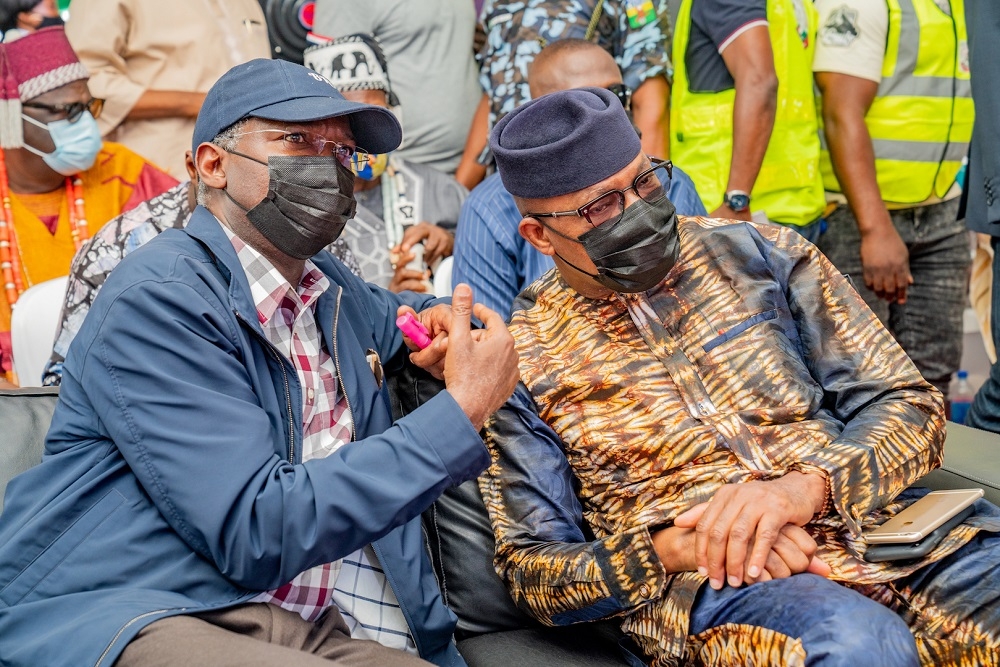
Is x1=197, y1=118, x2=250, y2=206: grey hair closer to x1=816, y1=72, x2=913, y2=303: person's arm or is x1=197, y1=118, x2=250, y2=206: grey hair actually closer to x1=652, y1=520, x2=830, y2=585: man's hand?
x1=652, y1=520, x2=830, y2=585: man's hand

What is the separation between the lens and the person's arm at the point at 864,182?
388 centimetres

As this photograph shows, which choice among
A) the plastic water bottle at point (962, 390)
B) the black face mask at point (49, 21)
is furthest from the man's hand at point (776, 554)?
the plastic water bottle at point (962, 390)

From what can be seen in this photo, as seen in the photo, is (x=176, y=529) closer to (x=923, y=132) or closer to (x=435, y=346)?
(x=435, y=346)

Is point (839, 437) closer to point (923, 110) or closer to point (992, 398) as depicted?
point (992, 398)

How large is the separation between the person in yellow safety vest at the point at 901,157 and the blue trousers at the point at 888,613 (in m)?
2.06

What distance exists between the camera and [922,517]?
78.0 inches

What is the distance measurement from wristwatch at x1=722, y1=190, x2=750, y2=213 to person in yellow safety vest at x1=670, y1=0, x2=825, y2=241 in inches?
2.0

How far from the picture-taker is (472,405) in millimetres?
1839

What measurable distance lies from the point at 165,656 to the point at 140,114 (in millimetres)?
3210

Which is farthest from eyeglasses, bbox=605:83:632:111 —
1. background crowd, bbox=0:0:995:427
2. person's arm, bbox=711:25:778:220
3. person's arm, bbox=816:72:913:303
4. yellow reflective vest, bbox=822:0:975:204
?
yellow reflective vest, bbox=822:0:975:204

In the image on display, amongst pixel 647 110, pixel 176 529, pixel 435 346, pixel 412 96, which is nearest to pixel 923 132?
pixel 647 110

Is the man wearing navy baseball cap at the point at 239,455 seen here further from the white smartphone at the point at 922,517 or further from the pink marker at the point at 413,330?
the white smartphone at the point at 922,517

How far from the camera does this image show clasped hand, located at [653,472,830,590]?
184 centimetres

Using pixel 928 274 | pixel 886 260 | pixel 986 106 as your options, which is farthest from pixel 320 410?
pixel 928 274
